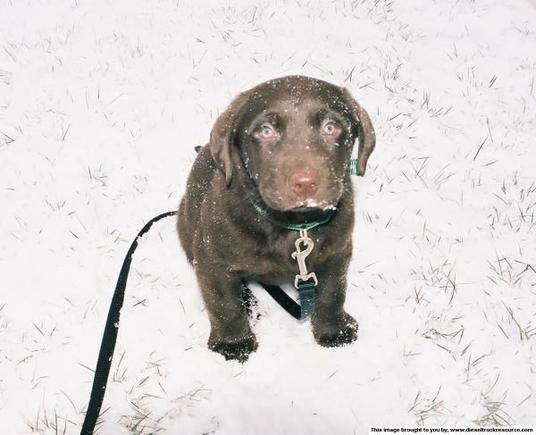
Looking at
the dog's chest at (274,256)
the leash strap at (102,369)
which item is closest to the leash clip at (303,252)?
the dog's chest at (274,256)

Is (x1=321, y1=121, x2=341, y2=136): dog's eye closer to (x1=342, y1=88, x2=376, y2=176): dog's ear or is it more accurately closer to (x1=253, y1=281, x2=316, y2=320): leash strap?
(x1=342, y1=88, x2=376, y2=176): dog's ear

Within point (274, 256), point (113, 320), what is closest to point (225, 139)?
point (274, 256)

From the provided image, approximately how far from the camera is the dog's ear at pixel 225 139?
2.59 meters

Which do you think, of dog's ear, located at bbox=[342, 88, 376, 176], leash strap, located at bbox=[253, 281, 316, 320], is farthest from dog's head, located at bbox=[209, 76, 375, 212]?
leash strap, located at bbox=[253, 281, 316, 320]

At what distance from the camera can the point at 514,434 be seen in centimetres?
268

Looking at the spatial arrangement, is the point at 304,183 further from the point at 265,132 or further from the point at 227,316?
the point at 227,316

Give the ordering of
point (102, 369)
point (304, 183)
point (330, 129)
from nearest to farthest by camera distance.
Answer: point (304, 183) < point (102, 369) < point (330, 129)

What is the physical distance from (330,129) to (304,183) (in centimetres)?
44

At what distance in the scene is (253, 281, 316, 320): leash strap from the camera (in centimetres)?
285

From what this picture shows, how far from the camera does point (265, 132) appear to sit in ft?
8.36

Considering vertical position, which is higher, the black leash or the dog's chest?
the dog's chest

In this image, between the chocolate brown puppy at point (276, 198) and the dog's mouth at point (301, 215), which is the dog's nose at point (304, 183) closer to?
the chocolate brown puppy at point (276, 198)

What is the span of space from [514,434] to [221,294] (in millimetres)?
1761

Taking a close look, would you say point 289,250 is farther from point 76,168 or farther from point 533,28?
point 533,28
